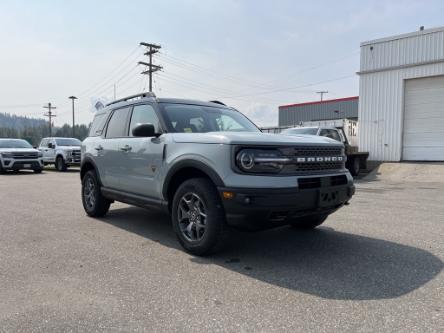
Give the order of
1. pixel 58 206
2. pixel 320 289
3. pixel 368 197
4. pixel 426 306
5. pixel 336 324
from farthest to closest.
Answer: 1. pixel 368 197
2. pixel 58 206
3. pixel 320 289
4. pixel 426 306
5. pixel 336 324

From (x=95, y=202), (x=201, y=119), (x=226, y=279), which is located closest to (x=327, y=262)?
(x=226, y=279)

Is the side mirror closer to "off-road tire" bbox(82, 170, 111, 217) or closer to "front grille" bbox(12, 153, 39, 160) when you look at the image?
"off-road tire" bbox(82, 170, 111, 217)

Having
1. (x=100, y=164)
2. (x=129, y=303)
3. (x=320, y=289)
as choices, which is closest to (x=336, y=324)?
(x=320, y=289)

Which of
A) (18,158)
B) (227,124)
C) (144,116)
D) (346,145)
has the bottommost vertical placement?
(18,158)

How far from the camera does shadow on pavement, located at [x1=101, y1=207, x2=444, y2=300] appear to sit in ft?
10.8

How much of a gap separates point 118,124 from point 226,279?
3.41 metres

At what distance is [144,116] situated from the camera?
5242mm

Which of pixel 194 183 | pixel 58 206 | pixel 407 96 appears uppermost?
pixel 407 96

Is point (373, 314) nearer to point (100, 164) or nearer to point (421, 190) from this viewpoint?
point (100, 164)

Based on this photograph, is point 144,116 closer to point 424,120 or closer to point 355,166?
point 355,166

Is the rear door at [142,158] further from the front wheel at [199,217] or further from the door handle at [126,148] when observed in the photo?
the front wheel at [199,217]

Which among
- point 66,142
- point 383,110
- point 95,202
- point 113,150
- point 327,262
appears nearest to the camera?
point 327,262

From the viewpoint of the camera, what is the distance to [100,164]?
615cm

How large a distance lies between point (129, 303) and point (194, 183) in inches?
58.9
